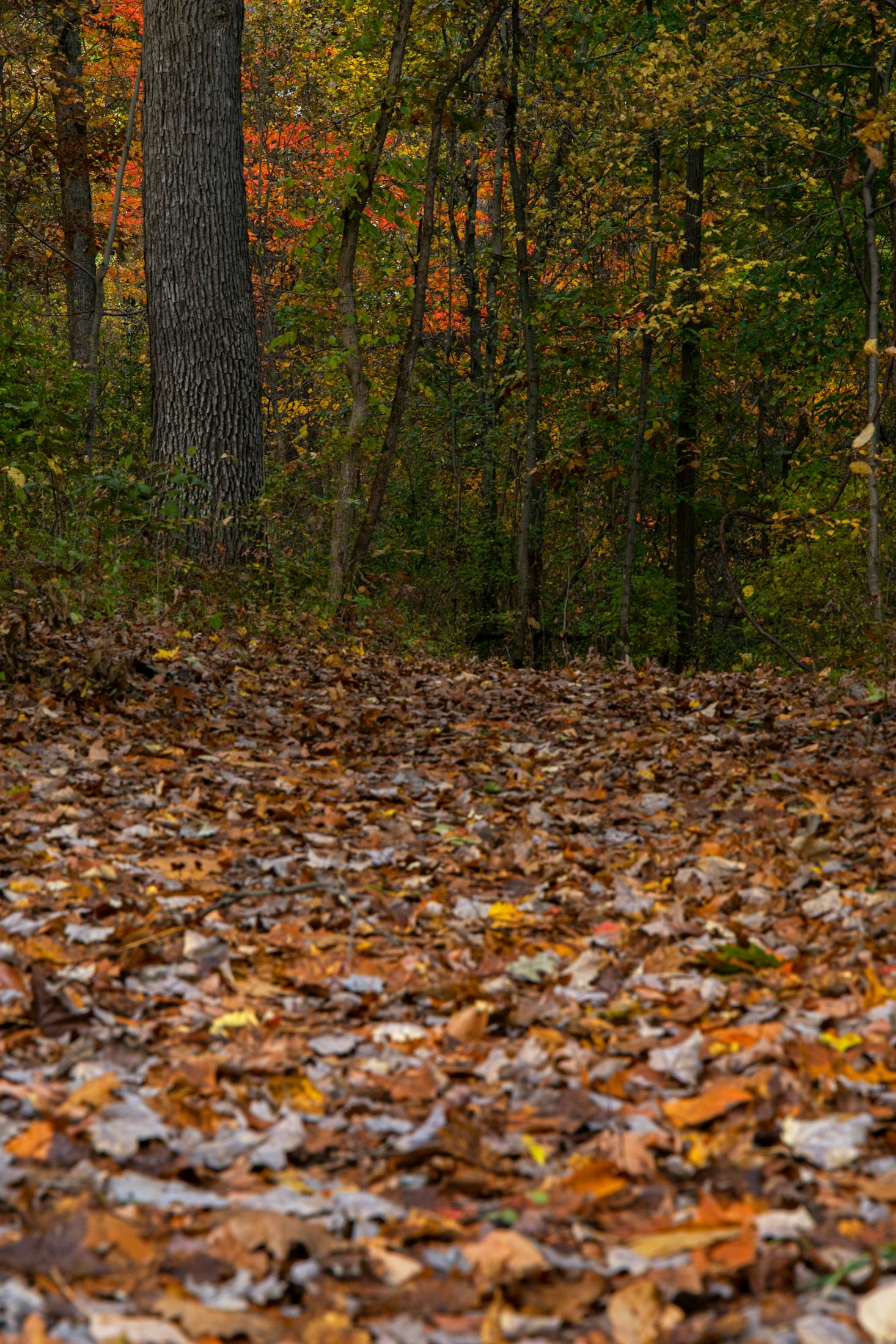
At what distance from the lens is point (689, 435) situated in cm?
1387

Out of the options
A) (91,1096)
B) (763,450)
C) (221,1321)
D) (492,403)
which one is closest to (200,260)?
(492,403)

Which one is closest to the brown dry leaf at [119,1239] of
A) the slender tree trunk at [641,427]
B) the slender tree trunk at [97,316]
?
the slender tree trunk at [97,316]

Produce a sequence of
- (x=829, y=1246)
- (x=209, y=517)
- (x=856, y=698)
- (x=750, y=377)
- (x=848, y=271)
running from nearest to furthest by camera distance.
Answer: (x=829, y=1246) → (x=856, y=698) → (x=209, y=517) → (x=848, y=271) → (x=750, y=377)

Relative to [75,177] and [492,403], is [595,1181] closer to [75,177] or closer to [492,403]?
[492,403]

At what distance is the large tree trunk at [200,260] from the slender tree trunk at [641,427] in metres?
4.41

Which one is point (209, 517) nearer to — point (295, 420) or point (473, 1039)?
point (473, 1039)

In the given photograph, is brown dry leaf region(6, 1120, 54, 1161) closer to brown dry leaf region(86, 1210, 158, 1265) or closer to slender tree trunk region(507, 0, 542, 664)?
brown dry leaf region(86, 1210, 158, 1265)

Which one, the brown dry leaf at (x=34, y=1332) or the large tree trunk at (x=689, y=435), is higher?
the large tree trunk at (x=689, y=435)

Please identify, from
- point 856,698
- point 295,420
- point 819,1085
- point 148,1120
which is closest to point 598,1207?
point 819,1085

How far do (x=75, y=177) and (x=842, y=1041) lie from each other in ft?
53.0

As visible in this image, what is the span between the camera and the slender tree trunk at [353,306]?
968 cm

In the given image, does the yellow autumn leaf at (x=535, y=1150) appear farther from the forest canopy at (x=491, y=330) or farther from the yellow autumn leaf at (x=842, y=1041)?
the forest canopy at (x=491, y=330)

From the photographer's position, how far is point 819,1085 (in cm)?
269

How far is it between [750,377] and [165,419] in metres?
8.76
